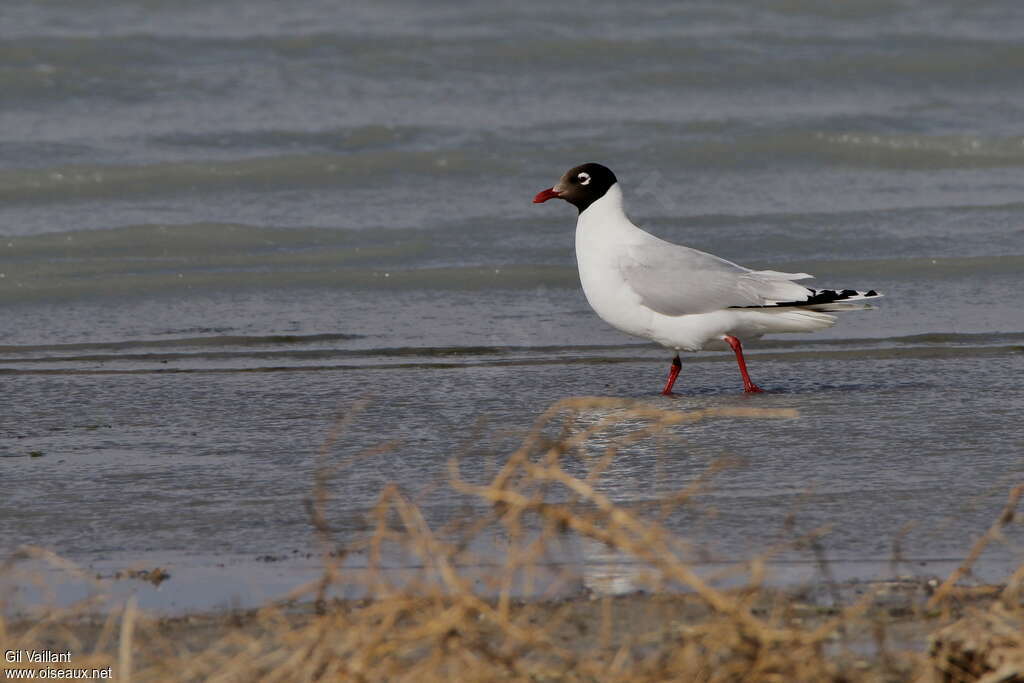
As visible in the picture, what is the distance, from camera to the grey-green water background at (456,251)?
4652mm

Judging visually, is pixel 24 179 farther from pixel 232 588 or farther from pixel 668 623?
pixel 668 623

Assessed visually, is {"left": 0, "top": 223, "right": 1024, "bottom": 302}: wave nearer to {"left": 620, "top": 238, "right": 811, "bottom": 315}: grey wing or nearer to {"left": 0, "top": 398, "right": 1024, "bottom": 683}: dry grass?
{"left": 620, "top": 238, "right": 811, "bottom": 315}: grey wing

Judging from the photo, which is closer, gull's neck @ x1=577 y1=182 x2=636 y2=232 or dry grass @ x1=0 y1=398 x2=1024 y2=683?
dry grass @ x1=0 y1=398 x2=1024 y2=683

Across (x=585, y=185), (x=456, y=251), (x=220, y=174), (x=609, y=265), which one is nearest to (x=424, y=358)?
(x=609, y=265)

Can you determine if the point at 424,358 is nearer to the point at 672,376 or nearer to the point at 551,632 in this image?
the point at 672,376

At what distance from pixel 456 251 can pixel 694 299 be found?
332 centimetres

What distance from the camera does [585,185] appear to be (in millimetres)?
7074

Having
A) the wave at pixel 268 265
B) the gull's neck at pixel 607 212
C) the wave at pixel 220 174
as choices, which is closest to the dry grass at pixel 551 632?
the gull's neck at pixel 607 212

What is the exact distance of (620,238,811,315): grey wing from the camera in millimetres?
6449

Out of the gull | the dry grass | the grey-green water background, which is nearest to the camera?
the dry grass

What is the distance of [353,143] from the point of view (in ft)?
40.6

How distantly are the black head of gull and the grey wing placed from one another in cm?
47

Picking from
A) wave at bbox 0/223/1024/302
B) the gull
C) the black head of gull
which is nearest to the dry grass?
the gull

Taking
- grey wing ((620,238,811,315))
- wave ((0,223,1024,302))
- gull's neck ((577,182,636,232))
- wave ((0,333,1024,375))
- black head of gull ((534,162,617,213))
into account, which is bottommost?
wave ((0,333,1024,375))
